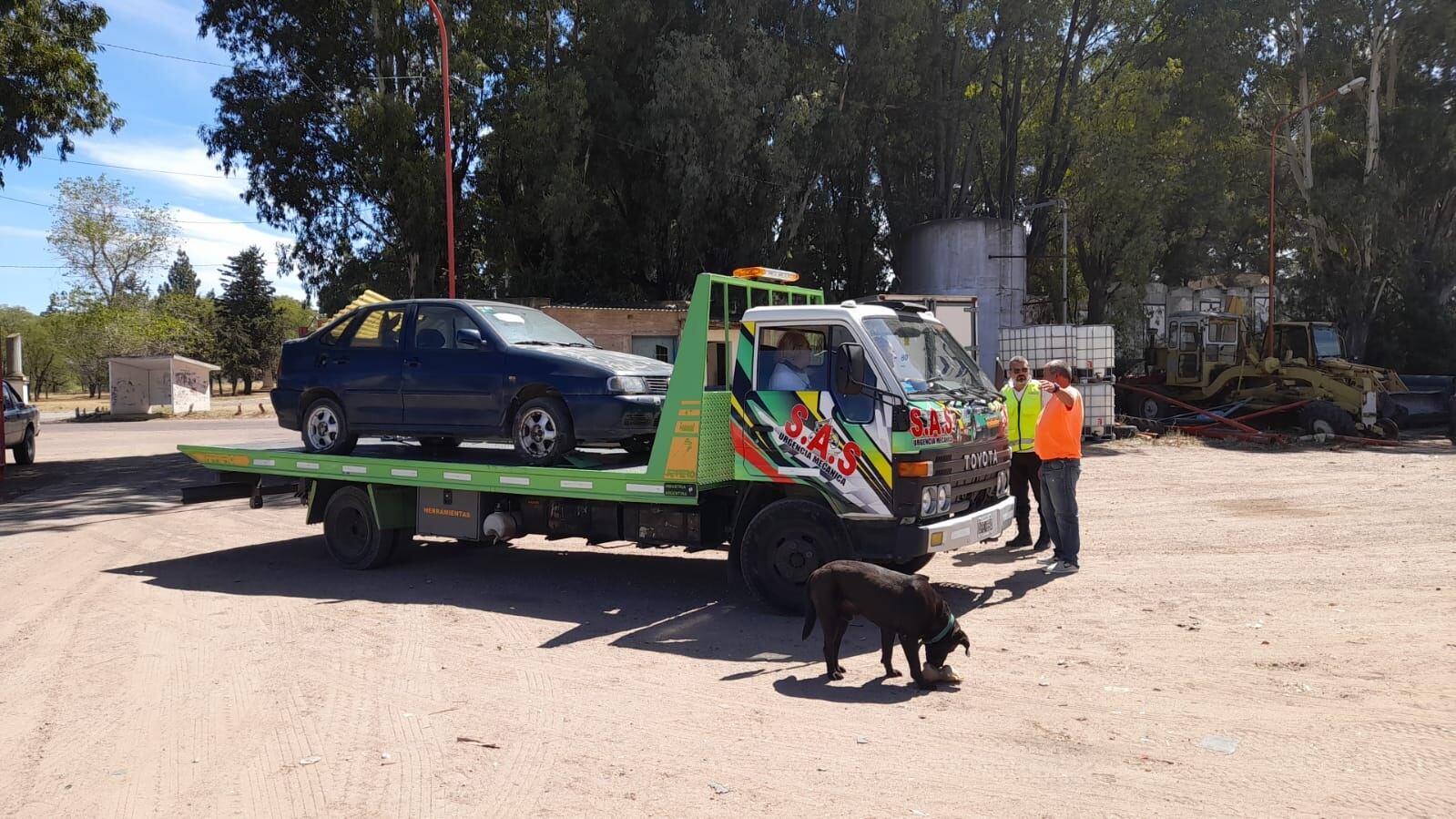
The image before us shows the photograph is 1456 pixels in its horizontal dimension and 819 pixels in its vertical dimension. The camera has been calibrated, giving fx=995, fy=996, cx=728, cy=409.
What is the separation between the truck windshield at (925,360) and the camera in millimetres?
7348

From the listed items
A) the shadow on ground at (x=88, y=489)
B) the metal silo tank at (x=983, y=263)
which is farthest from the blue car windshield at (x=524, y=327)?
the metal silo tank at (x=983, y=263)

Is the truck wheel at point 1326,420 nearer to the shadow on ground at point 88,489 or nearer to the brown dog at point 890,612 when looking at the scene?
the brown dog at point 890,612

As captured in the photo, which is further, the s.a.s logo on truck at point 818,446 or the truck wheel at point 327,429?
the truck wheel at point 327,429

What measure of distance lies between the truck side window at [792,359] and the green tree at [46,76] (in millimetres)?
16935

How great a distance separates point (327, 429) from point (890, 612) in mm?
6395

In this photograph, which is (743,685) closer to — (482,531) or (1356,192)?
(482,531)

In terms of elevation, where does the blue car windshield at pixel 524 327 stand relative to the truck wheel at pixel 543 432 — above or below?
above

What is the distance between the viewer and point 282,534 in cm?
1216

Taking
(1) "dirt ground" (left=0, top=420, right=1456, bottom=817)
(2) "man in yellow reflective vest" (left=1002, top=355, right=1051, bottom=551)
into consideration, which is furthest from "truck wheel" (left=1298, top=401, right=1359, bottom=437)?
(2) "man in yellow reflective vest" (left=1002, top=355, right=1051, bottom=551)

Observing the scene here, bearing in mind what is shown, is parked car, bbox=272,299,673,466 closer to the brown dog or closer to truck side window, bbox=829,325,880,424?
truck side window, bbox=829,325,880,424

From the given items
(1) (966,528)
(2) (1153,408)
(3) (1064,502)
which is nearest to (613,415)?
(1) (966,528)

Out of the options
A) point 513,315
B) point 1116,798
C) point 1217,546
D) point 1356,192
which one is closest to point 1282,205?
point 1356,192

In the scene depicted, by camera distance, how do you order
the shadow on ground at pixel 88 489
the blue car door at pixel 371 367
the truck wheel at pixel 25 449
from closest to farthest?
1. the blue car door at pixel 371 367
2. the shadow on ground at pixel 88 489
3. the truck wheel at pixel 25 449

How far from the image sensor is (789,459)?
24.4ft
